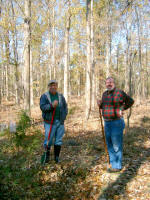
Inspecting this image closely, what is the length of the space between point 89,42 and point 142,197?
8.54 metres

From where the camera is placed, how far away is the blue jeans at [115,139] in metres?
4.10

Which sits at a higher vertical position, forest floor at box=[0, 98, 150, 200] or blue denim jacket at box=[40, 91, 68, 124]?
blue denim jacket at box=[40, 91, 68, 124]

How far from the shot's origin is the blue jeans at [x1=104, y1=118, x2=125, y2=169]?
4.10 meters

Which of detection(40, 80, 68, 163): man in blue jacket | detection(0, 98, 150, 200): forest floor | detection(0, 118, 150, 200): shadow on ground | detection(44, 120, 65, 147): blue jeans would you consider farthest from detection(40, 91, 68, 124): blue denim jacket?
detection(0, 118, 150, 200): shadow on ground

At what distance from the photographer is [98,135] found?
7.99 meters

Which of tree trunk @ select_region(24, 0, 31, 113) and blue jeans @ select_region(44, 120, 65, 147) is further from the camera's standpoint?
tree trunk @ select_region(24, 0, 31, 113)

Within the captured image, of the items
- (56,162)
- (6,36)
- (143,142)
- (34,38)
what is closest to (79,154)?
(56,162)

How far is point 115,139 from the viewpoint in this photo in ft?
13.5

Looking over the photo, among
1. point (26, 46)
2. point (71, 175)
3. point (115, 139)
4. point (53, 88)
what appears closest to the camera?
point (115, 139)

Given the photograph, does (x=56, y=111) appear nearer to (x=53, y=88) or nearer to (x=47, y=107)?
(x=47, y=107)

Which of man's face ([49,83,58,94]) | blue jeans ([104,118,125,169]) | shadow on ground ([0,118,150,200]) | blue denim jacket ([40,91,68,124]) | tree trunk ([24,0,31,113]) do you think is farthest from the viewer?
tree trunk ([24,0,31,113])

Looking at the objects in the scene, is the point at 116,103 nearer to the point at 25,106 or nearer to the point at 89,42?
the point at 25,106

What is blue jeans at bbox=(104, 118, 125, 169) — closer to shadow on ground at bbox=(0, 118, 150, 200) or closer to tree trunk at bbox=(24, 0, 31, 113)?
shadow on ground at bbox=(0, 118, 150, 200)

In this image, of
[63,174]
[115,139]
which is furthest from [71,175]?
[115,139]
